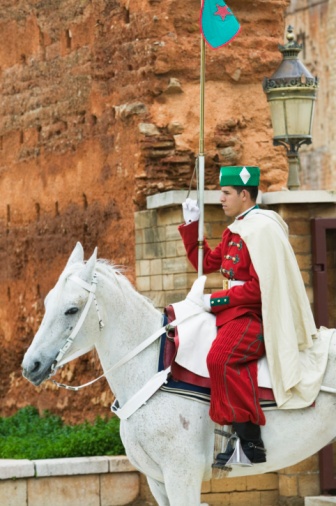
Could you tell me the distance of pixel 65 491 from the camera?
11125 millimetres

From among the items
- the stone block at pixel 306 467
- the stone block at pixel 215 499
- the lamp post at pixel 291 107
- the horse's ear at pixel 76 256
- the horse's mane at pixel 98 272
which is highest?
the lamp post at pixel 291 107

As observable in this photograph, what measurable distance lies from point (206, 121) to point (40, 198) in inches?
111

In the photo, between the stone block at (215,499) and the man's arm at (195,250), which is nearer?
the man's arm at (195,250)

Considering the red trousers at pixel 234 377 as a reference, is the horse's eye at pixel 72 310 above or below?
above

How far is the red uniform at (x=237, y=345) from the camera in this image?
7785 millimetres

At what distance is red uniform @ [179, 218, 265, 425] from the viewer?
7.79 metres

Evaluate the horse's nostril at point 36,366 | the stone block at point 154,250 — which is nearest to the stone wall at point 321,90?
the stone block at point 154,250

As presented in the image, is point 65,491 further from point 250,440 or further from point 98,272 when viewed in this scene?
point 98,272

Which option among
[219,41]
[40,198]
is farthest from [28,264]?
[219,41]

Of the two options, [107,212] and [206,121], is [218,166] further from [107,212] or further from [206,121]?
[107,212]

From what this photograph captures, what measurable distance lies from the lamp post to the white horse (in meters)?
3.69

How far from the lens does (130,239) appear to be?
40.0 feet

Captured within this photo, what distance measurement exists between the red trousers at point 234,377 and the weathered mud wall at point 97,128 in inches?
160

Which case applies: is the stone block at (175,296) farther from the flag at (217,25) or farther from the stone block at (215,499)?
the flag at (217,25)
